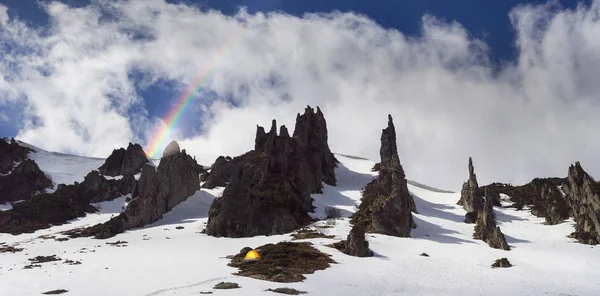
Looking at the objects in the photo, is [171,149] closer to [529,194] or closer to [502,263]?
[502,263]

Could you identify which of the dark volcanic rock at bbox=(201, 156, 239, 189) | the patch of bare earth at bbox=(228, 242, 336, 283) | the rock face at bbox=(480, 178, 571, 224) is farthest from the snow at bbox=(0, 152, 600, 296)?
the dark volcanic rock at bbox=(201, 156, 239, 189)

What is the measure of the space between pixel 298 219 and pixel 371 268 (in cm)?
3296

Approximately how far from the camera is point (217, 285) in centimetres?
3209

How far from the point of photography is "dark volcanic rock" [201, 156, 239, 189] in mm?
109863

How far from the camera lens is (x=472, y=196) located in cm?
8906

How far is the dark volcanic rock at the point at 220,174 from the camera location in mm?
109863

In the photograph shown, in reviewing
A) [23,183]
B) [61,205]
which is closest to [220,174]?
[61,205]

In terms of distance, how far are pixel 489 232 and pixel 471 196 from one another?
86.7ft

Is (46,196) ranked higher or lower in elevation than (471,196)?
lower

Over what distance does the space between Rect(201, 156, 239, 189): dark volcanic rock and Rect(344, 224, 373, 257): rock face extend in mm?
63218

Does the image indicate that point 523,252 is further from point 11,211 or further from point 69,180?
point 69,180

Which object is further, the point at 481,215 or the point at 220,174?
the point at 220,174

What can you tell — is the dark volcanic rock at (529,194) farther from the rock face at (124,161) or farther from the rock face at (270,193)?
the rock face at (124,161)

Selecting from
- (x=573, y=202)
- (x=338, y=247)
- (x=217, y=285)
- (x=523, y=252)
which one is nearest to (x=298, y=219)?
(x=338, y=247)
